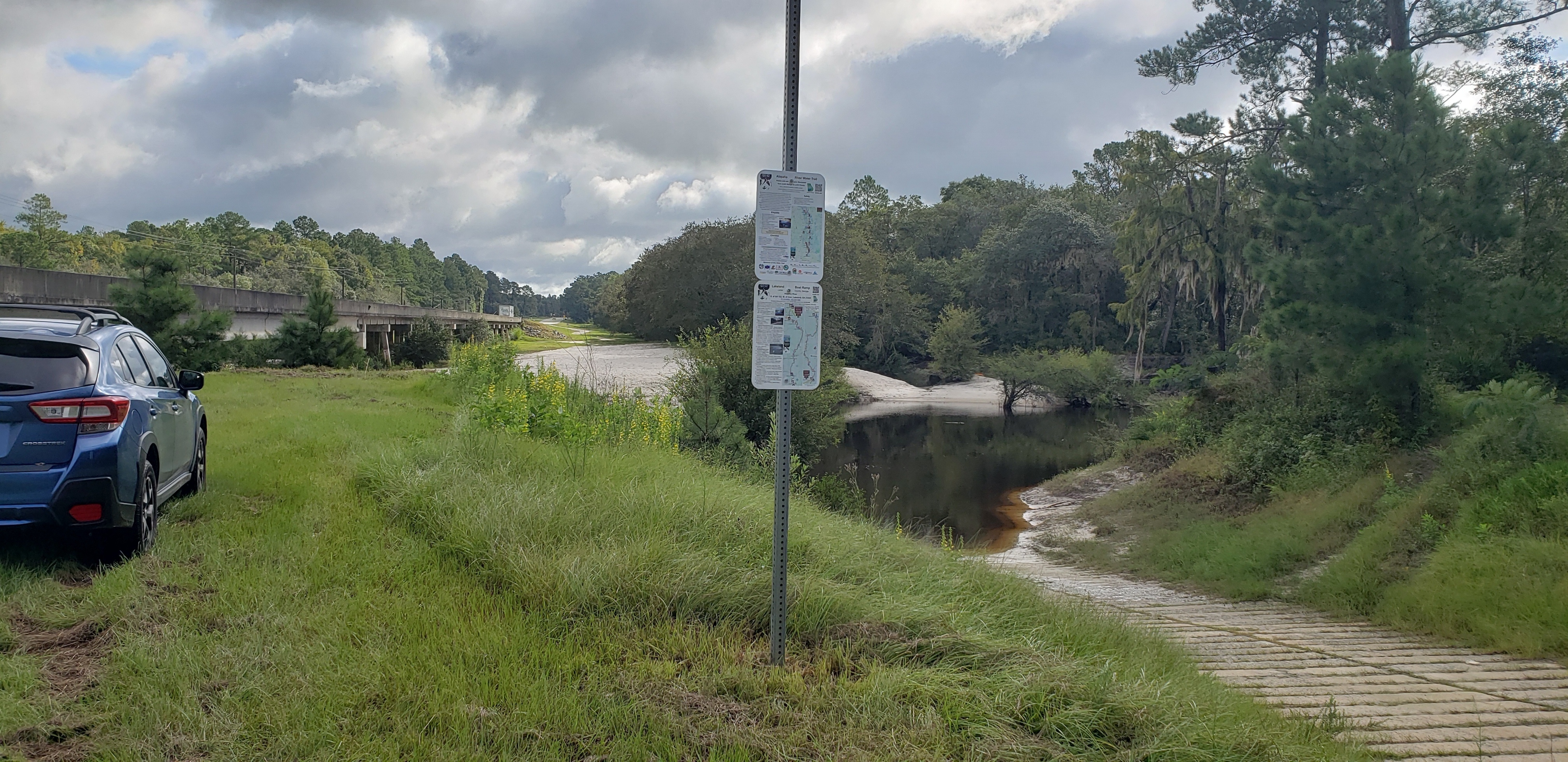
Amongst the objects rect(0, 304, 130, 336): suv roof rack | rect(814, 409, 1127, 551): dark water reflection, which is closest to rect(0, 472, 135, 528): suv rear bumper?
rect(0, 304, 130, 336): suv roof rack

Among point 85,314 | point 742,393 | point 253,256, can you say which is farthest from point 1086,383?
point 253,256

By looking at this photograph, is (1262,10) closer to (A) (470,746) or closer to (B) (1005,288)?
(A) (470,746)

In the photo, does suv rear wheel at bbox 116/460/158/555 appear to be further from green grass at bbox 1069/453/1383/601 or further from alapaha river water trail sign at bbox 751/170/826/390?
green grass at bbox 1069/453/1383/601

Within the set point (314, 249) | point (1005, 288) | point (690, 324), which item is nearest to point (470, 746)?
point (690, 324)

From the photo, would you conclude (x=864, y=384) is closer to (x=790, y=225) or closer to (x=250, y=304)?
(x=250, y=304)

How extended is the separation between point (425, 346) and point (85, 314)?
4289cm

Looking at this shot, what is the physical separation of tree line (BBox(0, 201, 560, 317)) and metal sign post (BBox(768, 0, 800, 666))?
2541cm

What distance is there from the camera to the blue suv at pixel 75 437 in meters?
4.87

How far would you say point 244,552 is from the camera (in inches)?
222

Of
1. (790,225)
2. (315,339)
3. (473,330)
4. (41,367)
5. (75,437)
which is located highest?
(473,330)

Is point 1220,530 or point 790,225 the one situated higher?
point 790,225

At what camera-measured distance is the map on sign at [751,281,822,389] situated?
3883 millimetres

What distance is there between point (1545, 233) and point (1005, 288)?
49660 mm

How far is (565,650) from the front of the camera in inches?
161
